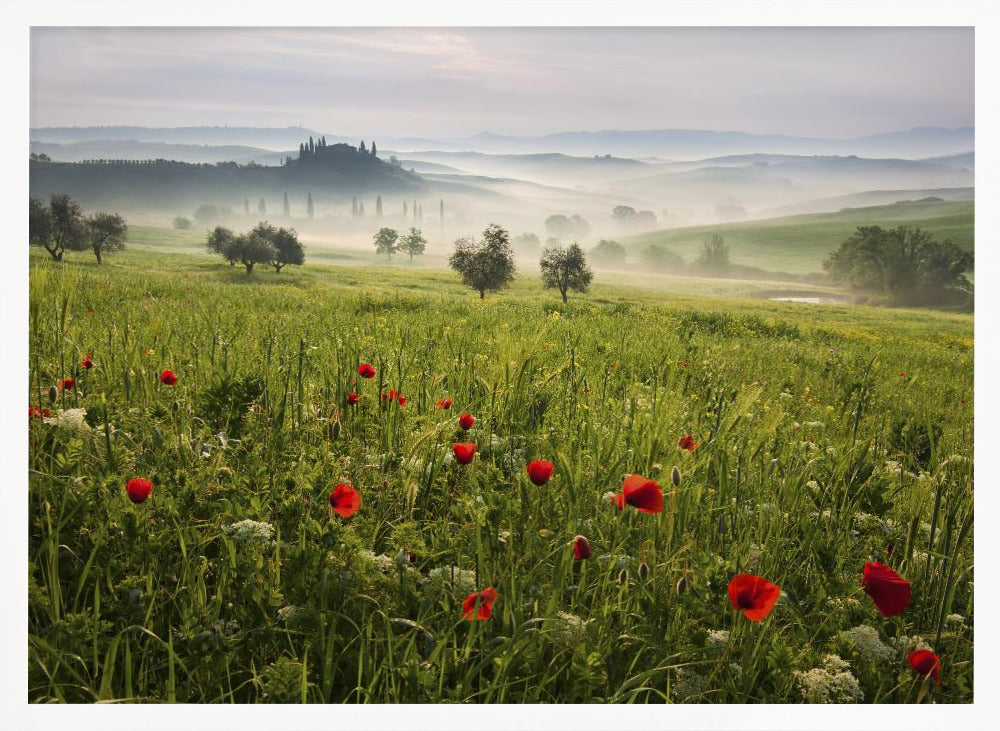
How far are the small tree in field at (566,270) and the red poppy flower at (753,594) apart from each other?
3.16m

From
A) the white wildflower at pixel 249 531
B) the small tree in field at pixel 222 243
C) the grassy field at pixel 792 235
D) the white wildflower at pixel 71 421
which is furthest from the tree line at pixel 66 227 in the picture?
the grassy field at pixel 792 235

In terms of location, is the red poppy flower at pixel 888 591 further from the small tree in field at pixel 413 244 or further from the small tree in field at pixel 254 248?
the small tree in field at pixel 254 248

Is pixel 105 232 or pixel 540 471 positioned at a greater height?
pixel 105 232

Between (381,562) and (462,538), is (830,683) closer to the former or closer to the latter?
(462,538)

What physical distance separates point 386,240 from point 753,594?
12.5ft

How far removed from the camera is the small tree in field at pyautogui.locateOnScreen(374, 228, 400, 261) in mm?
4617

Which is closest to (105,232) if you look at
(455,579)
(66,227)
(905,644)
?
(66,227)

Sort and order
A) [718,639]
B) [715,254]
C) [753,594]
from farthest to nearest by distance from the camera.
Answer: [715,254] < [718,639] < [753,594]

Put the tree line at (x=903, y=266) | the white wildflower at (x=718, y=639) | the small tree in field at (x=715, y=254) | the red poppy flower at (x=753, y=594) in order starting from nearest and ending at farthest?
the red poppy flower at (x=753, y=594), the white wildflower at (x=718, y=639), the tree line at (x=903, y=266), the small tree in field at (x=715, y=254)

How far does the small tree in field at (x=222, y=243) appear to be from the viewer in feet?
15.7

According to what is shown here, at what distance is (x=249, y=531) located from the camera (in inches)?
73.3

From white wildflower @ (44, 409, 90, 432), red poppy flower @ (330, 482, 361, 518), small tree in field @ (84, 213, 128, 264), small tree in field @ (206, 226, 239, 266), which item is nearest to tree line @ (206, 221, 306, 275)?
small tree in field @ (206, 226, 239, 266)
